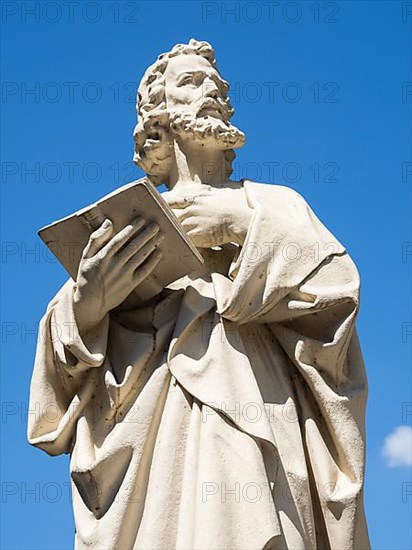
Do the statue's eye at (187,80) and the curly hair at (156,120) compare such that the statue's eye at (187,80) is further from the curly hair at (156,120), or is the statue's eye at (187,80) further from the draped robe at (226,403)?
the draped robe at (226,403)

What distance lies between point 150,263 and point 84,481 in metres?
1.23

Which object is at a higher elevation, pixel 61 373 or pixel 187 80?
pixel 187 80

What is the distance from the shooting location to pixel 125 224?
7395 mm

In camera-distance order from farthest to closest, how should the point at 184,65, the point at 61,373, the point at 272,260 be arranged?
1. the point at 184,65
2. the point at 61,373
3. the point at 272,260

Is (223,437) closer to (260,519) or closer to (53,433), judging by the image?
(260,519)

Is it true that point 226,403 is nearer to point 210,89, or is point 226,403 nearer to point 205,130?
point 205,130

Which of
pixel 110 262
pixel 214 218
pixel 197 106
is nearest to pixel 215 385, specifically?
pixel 110 262

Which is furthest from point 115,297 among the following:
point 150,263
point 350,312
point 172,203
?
point 350,312

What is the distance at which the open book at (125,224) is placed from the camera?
23.9 feet

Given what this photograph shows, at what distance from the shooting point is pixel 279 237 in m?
7.61

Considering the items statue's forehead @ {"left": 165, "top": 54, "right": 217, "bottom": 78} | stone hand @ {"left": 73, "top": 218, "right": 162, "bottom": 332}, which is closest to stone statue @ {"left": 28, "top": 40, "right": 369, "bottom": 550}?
stone hand @ {"left": 73, "top": 218, "right": 162, "bottom": 332}

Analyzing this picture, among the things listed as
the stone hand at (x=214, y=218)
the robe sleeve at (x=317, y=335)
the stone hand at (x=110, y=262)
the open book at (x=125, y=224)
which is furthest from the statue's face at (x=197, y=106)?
the stone hand at (x=110, y=262)

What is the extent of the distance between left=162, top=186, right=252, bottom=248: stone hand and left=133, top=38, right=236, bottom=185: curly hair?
495 mm

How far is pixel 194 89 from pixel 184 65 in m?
0.18
